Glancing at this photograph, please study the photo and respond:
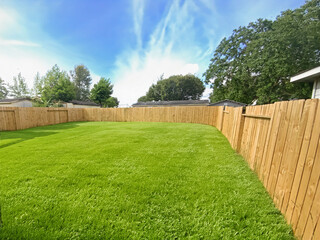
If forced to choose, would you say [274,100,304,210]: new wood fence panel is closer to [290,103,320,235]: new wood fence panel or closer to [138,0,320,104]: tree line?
[290,103,320,235]: new wood fence panel

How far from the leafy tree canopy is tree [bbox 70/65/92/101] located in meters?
37.2

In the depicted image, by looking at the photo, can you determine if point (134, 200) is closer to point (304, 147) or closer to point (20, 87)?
point (304, 147)

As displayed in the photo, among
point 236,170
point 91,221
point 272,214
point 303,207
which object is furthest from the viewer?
point 236,170

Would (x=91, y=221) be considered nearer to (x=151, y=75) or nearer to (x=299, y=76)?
(x=299, y=76)

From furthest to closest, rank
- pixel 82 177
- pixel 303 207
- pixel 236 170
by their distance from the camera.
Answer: pixel 236 170, pixel 82 177, pixel 303 207

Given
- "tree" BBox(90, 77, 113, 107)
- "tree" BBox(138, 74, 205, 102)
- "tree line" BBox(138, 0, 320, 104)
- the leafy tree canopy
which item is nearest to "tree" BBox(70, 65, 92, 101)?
"tree" BBox(90, 77, 113, 107)

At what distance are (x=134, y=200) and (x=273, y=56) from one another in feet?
53.5

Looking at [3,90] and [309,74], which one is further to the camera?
[3,90]

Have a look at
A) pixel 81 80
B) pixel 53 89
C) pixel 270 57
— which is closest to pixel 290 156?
pixel 270 57

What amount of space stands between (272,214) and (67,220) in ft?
8.14

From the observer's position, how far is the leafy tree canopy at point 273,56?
11086 millimetres

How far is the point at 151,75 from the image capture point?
38594 mm

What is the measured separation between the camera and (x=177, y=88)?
3838 centimetres

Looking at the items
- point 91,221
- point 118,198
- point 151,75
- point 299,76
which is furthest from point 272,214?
point 151,75
